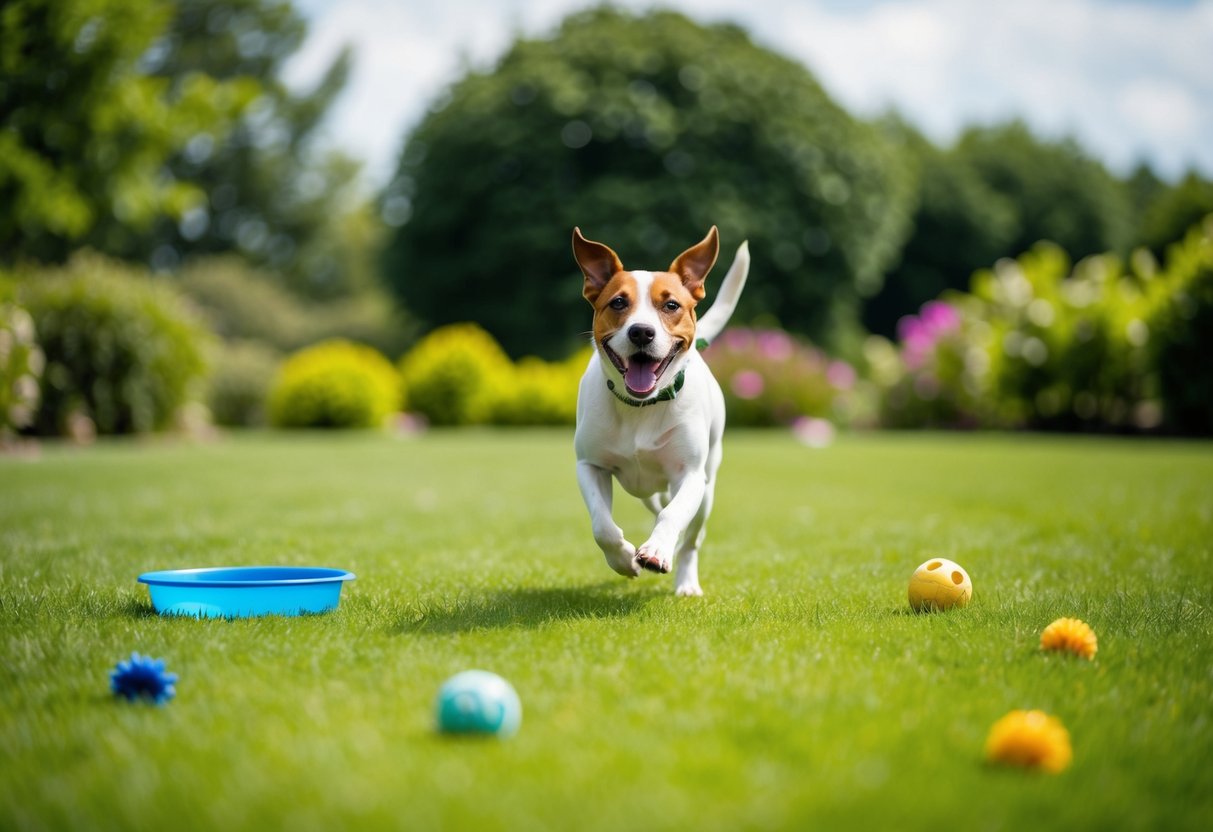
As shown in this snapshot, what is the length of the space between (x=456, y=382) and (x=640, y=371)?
19.0 m

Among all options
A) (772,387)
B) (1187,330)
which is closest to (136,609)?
(1187,330)

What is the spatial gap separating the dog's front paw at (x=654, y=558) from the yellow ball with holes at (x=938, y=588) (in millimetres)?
1053

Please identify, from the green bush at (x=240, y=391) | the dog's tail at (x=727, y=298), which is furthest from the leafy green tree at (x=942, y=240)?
the dog's tail at (x=727, y=298)

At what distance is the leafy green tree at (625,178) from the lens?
30.9m

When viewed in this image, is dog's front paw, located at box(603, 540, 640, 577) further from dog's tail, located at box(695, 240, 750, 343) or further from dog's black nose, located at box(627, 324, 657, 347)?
dog's tail, located at box(695, 240, 750, 343)

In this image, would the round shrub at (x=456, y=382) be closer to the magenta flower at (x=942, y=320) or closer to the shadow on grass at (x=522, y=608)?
the magenta flower at (x=942, y=320)

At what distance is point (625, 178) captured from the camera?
103 feet

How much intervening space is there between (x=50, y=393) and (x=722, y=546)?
11.9m

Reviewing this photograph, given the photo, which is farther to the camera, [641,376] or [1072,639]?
[641,376]

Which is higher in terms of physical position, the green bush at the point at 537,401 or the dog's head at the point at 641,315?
the dog's head at the point at 641,315

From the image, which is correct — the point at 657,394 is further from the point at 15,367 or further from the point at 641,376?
the point at 15,367

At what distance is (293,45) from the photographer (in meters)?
41.1

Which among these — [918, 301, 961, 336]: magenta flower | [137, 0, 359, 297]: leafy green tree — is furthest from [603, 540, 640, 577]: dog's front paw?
[137, 0, 359, 297]: leafy green tree

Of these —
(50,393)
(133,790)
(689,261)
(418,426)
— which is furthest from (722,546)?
(418,426)
